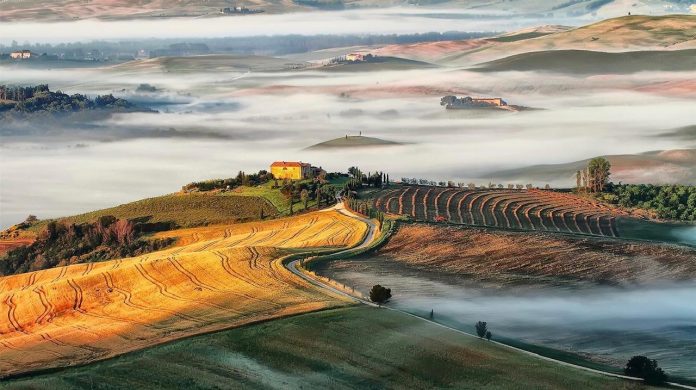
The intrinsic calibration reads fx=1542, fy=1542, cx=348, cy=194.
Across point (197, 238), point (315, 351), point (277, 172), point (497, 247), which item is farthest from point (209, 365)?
point (277, 172)

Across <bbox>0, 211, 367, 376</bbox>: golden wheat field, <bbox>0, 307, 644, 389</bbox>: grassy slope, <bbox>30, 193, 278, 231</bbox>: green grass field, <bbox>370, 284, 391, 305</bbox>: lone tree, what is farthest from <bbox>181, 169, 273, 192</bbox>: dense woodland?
<bbox>0, 307, 644, 389</bbox>: grassy slope

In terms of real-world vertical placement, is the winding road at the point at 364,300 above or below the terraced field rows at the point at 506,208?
below

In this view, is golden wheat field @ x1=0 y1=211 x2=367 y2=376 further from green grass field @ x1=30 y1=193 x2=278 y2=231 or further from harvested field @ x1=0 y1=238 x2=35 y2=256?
harvested field @ x1=0 y1=238 x2=35 y2=256

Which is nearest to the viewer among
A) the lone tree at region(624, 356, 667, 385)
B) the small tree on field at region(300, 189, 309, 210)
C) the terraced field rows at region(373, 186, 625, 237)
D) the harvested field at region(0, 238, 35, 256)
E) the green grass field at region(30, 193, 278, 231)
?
the lone tree at region(624, 356, 667, 385)

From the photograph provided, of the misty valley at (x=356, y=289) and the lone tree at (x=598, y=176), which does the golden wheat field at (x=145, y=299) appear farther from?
the lone tree at (x=598, y=176)

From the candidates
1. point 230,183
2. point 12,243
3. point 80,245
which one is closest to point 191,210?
point 230,183

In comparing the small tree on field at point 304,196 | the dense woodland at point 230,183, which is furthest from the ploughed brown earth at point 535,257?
the dense woodland at point 230,183
